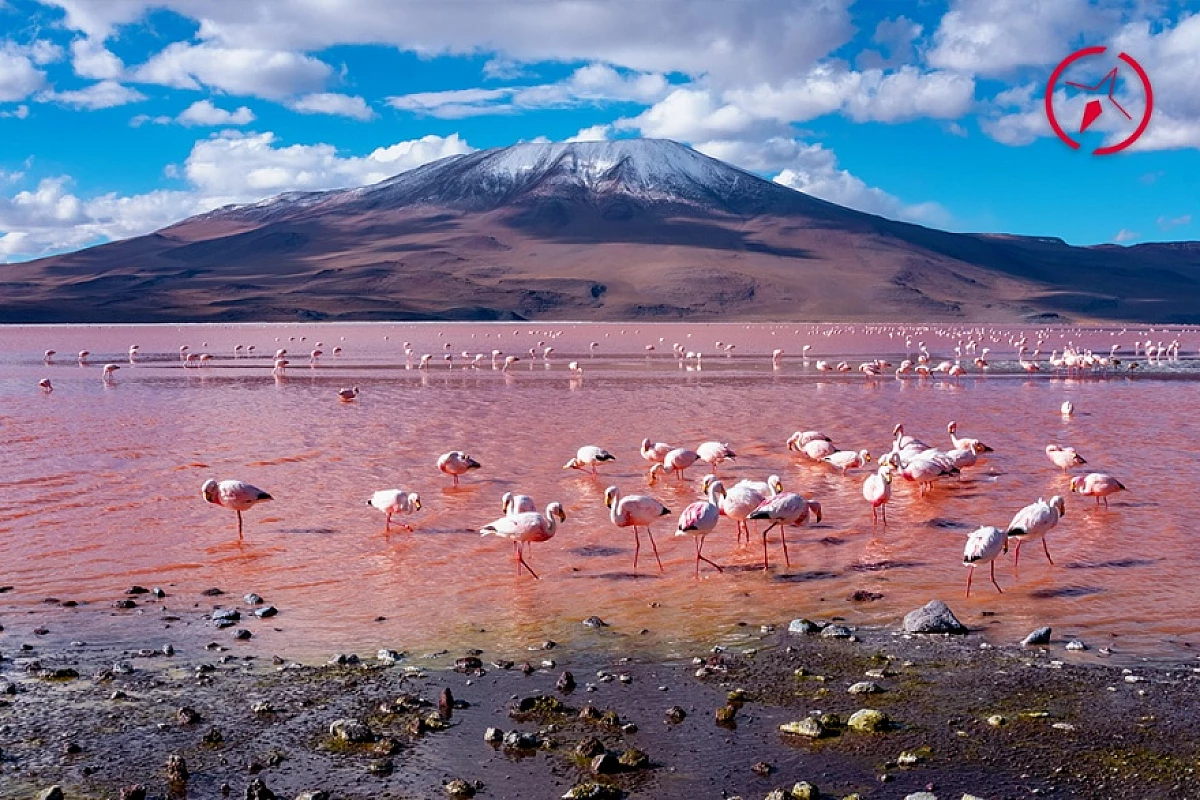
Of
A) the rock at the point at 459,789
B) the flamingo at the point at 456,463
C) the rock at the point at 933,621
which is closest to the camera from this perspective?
the rock at the point at 459,789

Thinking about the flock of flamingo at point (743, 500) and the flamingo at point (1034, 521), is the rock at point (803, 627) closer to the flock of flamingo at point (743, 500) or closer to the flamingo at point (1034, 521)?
the flock of flamingo at point (743, 500)

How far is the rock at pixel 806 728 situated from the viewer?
5.89 metres

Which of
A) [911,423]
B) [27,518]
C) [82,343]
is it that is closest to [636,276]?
[82,343]

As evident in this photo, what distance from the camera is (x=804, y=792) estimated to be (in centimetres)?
518

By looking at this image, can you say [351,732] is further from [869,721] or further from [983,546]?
[983,546]

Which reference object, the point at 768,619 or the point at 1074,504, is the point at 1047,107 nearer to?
the point at 1074,504

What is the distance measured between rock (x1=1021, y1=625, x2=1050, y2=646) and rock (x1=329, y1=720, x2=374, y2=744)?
4703 mm

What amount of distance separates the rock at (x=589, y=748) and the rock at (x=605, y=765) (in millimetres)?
100

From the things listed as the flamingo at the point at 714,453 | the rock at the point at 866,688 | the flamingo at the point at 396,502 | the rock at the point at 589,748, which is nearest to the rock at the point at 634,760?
the rock at the point at 589,748

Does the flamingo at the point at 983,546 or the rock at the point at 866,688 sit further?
the flamingo at the point at 983,546

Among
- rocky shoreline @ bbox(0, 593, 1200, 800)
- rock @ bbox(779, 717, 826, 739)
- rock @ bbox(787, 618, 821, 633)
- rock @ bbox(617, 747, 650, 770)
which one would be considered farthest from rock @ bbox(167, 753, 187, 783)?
rock @ bbox(787, 618, 821, 633)

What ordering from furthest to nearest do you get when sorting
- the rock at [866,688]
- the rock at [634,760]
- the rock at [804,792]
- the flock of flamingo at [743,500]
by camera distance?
the flock of flamingo at [743,500] → the rock at [866,688] → the rock at [634,760] → the rock at [804,792]

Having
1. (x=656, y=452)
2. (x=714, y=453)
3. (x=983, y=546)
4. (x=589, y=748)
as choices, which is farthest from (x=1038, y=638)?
(x=656, y=452)

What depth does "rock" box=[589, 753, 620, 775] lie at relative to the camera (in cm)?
548
